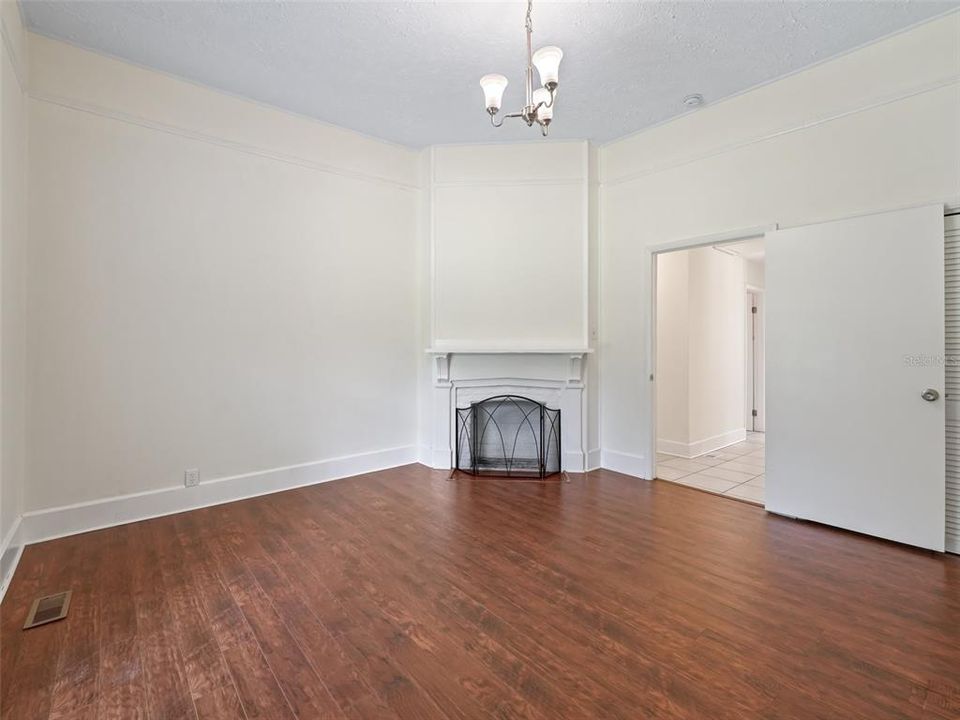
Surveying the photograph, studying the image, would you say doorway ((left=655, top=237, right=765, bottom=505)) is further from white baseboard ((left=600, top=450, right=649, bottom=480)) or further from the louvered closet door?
the louvered closet door

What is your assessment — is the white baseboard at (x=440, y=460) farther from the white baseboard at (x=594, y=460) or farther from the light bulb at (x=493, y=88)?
the light bulb at (x=493, y=88)

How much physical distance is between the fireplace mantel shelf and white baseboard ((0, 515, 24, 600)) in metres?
2.95

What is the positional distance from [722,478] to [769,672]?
9.31 ft

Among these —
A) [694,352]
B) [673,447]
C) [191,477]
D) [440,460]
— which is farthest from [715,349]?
[191,477]

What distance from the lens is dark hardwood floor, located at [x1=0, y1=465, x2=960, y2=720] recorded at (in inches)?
62.2

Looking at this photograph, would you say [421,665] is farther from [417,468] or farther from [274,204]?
[274,204]

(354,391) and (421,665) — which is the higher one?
(354,391)

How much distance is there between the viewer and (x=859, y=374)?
2920 millimetres

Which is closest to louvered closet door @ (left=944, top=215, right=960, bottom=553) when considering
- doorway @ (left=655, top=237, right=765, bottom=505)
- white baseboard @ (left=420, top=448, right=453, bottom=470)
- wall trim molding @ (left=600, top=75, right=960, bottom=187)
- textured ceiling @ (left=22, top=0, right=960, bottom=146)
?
wall trim molding @ (left=600, top=75, right=960, bottom=187)

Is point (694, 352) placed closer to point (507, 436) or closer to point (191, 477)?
point (507, 436)

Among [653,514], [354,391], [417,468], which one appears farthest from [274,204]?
[653,514]

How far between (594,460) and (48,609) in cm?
390

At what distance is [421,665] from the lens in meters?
1.75

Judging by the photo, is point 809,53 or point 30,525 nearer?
point 30,525
